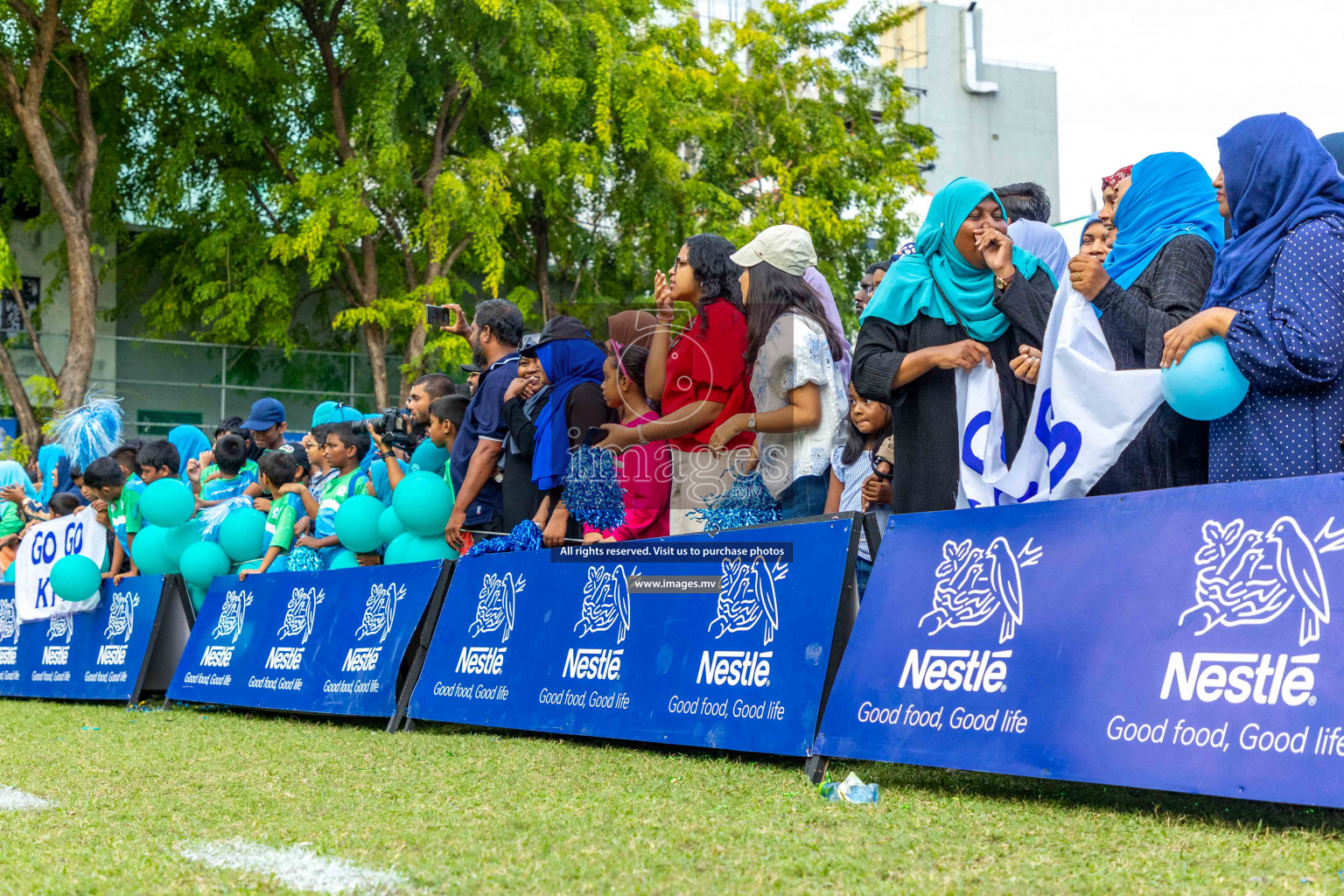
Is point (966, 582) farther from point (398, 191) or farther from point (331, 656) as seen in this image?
point (398, 191)

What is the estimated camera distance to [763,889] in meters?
2.94

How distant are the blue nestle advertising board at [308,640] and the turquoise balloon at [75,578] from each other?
1322 mm

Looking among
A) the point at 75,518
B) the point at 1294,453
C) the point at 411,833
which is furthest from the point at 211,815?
the point at 75,518

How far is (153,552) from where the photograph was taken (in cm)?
943

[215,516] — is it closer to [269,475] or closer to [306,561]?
[269,475]

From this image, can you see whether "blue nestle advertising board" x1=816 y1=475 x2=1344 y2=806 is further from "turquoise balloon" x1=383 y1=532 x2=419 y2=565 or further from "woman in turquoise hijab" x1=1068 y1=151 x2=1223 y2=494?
"turquoise balloon" x1=383 y1=532 x2=419 y2=565

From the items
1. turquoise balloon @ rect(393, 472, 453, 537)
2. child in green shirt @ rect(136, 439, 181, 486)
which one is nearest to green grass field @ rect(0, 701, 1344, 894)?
turquoise balloon @ rect(393, 472, 453, 537)

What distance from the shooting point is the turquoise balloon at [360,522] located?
7.88m

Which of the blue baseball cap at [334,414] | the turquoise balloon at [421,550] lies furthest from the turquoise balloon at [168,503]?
the turquoise balloon at [421,550]

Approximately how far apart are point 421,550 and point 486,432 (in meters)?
0.94

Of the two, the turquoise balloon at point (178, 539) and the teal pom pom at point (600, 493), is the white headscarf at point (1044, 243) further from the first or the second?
the turquoise balloon at point (178, 539)

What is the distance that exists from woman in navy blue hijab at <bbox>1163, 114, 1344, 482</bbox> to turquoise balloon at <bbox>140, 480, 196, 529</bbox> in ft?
23.5

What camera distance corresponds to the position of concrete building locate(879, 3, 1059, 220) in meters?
42.3

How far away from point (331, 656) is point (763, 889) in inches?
196
